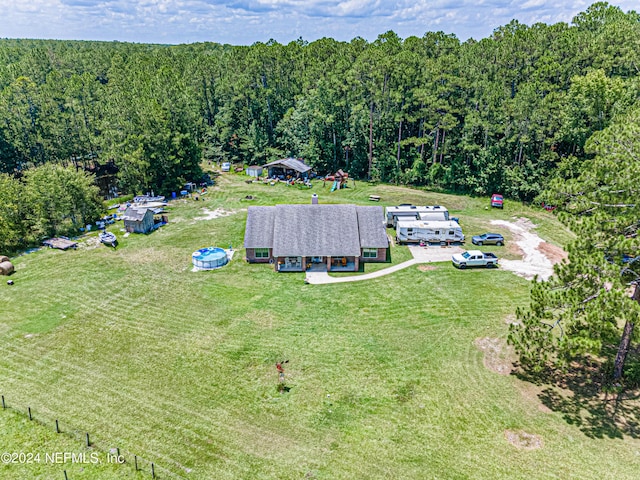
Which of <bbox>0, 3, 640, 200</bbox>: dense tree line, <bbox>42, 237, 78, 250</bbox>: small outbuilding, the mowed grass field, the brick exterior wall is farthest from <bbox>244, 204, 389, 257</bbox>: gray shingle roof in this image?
<bbox>0, 3, 640, 200</bbox>: dense tree line

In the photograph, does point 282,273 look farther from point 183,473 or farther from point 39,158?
point 39,158

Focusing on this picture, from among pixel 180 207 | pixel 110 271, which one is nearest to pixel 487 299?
pixel 110 271

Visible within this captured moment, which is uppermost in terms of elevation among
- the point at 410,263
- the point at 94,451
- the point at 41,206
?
the point at 41,206

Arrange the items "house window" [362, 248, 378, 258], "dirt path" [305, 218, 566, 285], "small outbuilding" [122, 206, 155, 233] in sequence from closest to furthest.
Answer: "dirt path" [305, 218, 566, 285], "house window" [362, 248, 378, 258], "small outbuilding" [122, 206, 155, 233]

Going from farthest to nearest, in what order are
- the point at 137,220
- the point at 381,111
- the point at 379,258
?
the point at 381,111 → the point at 137,220 → the point at 379,258

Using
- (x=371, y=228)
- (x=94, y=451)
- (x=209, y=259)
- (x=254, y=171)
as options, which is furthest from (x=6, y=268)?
(x=254, y=171)

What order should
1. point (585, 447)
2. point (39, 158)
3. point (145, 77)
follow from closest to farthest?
point (585, 447) → point (39, 158) → point (145, 77)

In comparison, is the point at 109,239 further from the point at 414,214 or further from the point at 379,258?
the point at 414,214

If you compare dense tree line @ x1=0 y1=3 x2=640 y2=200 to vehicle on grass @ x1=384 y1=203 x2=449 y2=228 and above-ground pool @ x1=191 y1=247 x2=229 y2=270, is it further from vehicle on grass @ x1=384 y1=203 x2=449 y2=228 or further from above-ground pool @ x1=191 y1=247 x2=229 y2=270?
above-ground pool @ x1=191 y1=247 x2=229 y2=270
